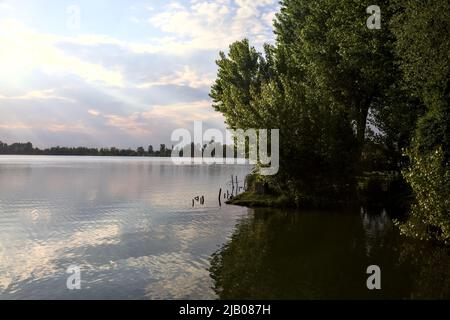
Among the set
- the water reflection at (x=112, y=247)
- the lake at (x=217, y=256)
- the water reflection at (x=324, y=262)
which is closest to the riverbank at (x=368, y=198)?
the lake at (x=217, y=256)

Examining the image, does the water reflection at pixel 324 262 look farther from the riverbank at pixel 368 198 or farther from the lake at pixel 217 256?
the riverbank at pixel 368 198

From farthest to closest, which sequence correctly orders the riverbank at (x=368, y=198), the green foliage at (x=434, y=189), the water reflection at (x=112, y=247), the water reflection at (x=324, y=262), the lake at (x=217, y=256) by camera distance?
the riverbank at (x=368, y=198), the green foliage at (x=434, y=189), the water reflection at (x=112, y=247), the lake at (x=217, y=256), the water reflection at (x=324, y=262)

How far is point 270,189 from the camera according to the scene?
52906mm

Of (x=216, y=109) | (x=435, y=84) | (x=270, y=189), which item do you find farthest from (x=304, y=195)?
(x=216, y=109)

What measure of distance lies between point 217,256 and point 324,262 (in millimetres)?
6842

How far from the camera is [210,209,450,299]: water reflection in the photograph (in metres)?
19.6

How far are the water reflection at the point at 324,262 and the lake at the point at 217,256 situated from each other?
60mm

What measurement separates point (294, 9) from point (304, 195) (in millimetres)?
28355

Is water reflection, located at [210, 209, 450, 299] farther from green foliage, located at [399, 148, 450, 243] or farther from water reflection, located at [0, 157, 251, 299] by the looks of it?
green foliage, located at [399, 148, 450, 243]

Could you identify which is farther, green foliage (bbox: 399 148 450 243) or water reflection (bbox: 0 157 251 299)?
green foliage (bbox: 399 148 450 243)

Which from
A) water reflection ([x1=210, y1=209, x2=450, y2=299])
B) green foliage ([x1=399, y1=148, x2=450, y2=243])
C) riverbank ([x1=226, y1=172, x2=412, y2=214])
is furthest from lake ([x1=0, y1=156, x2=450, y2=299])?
green foliage ([x1=399, y1=148, x2=450, y2=243])

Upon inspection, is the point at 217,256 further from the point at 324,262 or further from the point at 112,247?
the point at 112,247

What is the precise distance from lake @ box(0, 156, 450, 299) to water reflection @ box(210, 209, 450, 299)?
2.3 inches

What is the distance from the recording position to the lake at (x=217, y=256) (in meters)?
19.9
